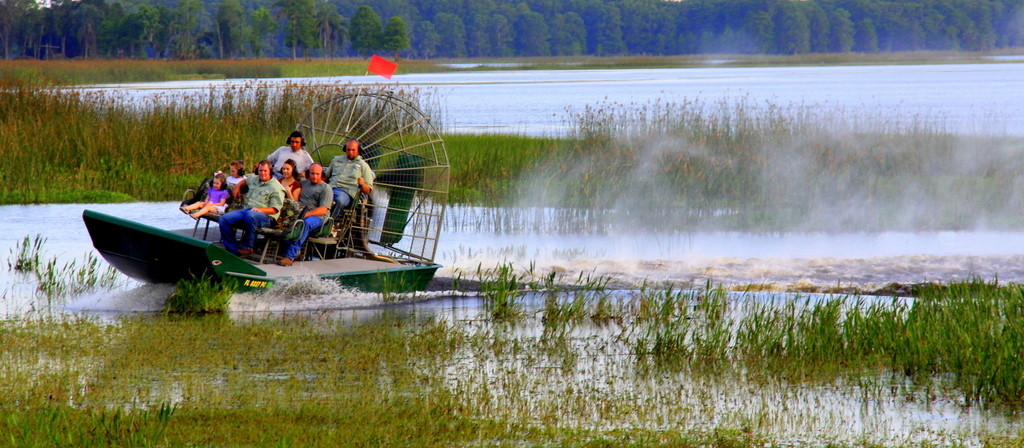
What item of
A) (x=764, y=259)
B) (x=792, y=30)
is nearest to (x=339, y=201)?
(x=764, y=259)

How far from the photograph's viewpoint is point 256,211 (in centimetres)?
1212

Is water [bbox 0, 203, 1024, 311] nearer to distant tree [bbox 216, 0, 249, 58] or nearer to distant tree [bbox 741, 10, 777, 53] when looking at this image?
distant tree [bbox 216, 0, 249, 58]

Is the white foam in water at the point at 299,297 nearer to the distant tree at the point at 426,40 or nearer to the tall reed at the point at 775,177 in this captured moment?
the tall reed at the point at 775,177

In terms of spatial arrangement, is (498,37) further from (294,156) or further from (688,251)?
(294,156)

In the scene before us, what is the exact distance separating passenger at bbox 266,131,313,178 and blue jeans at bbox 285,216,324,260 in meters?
0.99

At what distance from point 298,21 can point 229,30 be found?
1293 cm

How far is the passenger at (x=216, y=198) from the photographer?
1255 centimetres

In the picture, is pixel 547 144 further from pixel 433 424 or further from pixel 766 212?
pixel 433 424

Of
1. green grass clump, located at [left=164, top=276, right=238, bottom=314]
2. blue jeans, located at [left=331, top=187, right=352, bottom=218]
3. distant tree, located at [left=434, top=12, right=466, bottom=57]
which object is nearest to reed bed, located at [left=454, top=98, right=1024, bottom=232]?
blue jeans, located at [left=331, top=187, right=352, bottom=218]

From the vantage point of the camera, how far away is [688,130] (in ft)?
72.6

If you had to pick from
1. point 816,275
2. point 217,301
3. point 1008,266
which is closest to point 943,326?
point 816,275

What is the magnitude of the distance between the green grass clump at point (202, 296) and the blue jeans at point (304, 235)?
0.96m

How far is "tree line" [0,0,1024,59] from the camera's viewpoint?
390 feet

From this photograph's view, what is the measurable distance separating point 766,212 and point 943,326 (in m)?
9.55
